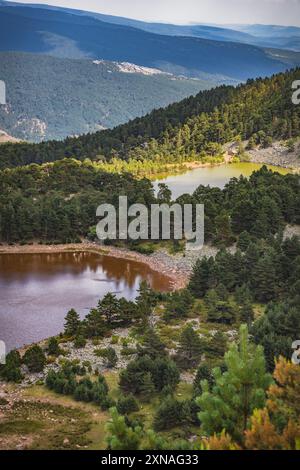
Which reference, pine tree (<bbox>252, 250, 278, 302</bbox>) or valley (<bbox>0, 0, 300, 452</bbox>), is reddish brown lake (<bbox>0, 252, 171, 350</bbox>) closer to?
valley (<bbox>0, 0, 300, 452</bbox>)

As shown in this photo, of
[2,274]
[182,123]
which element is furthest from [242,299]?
[182,123]

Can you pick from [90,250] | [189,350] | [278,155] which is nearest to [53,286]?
[90,250]

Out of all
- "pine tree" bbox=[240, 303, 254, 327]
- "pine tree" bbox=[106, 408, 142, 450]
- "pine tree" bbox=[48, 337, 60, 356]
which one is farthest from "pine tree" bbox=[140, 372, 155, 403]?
"pine tree" bbox=[106, 408, 142, 450]

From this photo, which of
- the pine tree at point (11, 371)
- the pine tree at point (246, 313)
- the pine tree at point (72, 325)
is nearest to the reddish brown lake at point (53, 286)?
the pine tree at point (72, 325)

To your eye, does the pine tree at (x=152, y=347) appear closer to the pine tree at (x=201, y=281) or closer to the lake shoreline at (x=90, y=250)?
the pine tree at (x=201, y=281)
